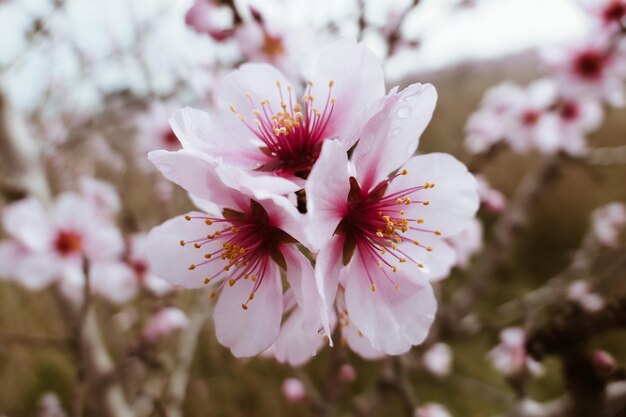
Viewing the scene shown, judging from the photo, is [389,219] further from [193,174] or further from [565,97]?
[565,97]

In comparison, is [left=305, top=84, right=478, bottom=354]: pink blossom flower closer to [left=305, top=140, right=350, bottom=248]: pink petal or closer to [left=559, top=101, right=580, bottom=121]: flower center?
[left=305, top=140, right=350, bottom=248]: pink petal

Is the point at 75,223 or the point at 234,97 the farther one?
the point at 75,223

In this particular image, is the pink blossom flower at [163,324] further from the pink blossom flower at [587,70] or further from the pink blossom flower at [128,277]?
the pink blossom flower at [587,70]

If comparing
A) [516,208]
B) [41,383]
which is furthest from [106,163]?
[516,208]

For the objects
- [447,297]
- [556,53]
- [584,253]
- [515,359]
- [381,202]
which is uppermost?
[381,202]

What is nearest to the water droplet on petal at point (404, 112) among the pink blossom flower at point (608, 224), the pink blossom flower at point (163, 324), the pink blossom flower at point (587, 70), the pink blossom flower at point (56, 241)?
the pink blossom flower at point (56, 241)

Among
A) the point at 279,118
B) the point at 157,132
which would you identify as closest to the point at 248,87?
the point at 279,118

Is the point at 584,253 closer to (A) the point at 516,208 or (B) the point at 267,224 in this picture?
(A) the point at 516,208
